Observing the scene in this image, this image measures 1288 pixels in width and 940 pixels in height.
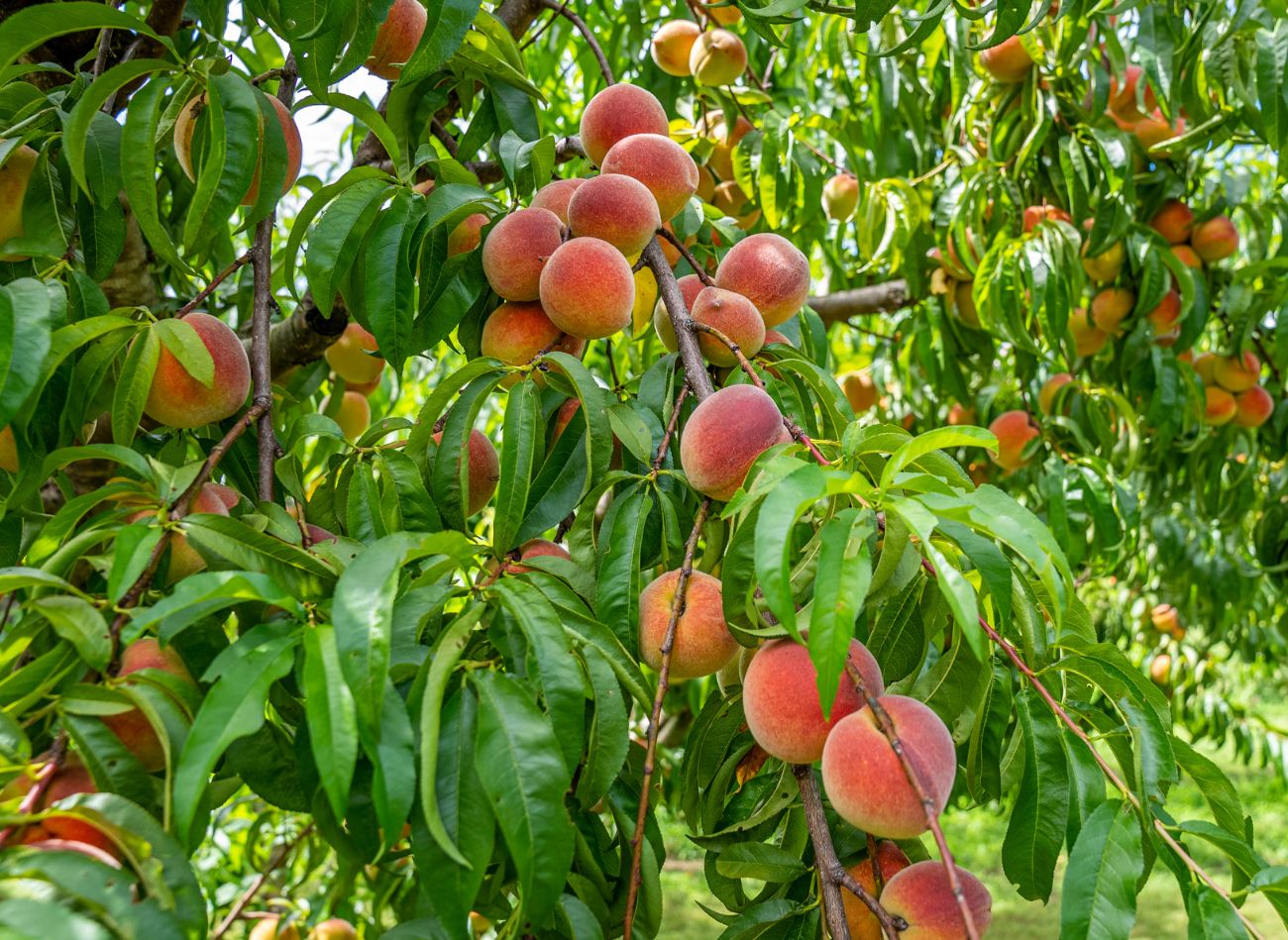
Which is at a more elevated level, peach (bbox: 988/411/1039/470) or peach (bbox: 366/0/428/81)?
peach (bbox: 366/0/428/81)

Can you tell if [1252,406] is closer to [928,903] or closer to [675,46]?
[675,46]

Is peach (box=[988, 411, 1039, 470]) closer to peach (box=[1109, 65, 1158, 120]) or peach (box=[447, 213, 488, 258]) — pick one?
peach (box=[1109, 65, 1158, 120])

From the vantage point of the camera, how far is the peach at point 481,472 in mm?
1018

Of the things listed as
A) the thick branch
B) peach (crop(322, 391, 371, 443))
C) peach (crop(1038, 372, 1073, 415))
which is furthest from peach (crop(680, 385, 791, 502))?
peach (crop(1038, 372, 1073, 415))

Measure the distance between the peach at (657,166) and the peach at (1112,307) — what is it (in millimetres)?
1433

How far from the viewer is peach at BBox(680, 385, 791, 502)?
817 mm

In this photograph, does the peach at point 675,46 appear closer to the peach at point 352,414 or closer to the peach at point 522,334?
the peach at point 352,414

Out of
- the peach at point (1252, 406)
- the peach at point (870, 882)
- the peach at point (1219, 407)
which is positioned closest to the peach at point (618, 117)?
the peach at point (870, 882)

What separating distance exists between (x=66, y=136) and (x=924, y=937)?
0.88 m

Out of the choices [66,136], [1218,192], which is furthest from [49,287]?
[1218,192]

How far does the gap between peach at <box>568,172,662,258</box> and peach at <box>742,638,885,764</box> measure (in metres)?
0.46

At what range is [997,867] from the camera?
4668 millimetres

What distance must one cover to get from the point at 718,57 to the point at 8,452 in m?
1.21

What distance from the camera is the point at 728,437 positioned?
0.82 meters
